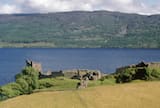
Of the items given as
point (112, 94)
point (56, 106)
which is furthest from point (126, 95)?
point (56, 106)

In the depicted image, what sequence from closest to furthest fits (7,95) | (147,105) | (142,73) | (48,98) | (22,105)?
1. (147,105)
2. (22,105)
3. (48,98)
4. (142,73)
5. (7,95)

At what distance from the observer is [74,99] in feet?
116

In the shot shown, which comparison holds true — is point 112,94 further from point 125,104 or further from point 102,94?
point 125,104

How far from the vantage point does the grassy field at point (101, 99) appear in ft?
107

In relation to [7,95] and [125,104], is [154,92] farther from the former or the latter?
[7,95]

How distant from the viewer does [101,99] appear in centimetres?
3497

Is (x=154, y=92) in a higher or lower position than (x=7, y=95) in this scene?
higher

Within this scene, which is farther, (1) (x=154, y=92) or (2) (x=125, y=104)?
(1) (x=154, y=92)

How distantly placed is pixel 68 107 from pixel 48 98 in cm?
482

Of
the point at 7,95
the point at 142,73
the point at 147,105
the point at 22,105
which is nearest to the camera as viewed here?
the point at 147,105

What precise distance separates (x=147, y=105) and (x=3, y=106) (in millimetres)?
11523

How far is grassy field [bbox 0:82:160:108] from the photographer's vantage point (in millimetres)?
32719

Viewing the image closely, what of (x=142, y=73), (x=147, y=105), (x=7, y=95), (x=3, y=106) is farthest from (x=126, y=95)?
(x=7, y=95)

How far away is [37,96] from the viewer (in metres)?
38.7
